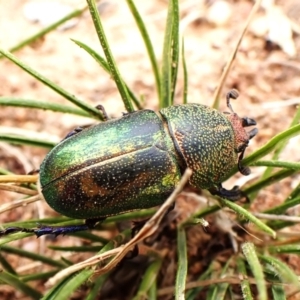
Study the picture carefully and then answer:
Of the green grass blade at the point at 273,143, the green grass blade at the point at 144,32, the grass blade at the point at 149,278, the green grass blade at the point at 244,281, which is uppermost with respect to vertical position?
the green grass blade at the point at 144,32

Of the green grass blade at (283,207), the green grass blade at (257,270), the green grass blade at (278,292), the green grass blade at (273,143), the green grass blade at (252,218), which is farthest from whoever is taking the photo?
the green grass blade at (283,207)

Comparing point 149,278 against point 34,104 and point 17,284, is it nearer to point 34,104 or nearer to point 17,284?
point 17,284

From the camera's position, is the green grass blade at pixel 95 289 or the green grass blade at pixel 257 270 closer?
the green grass blade at pixel 257 270

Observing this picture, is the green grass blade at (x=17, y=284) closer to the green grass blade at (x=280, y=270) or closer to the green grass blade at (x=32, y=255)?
the green grass blade at (x=32, y=255)

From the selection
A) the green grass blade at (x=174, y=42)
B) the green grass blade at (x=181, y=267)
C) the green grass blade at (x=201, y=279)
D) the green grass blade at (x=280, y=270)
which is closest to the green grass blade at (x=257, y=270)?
the green grass blade at (x=280, y=270)

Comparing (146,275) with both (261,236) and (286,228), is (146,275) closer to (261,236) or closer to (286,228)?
(261,236)

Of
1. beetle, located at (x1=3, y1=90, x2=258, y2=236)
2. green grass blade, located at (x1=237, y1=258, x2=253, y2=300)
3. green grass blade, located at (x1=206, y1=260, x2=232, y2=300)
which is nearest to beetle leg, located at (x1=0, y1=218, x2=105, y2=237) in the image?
beetle, located at (x1=3, y1=90, x2=258, y2=236)

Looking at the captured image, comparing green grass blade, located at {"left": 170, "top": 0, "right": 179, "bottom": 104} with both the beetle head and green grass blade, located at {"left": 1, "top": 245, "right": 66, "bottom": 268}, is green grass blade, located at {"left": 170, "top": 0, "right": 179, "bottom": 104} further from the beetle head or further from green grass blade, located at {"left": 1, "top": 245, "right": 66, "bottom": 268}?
green grass blade, located at {"left": 1, "top": 245, "right": 66, "bottom": 268}
